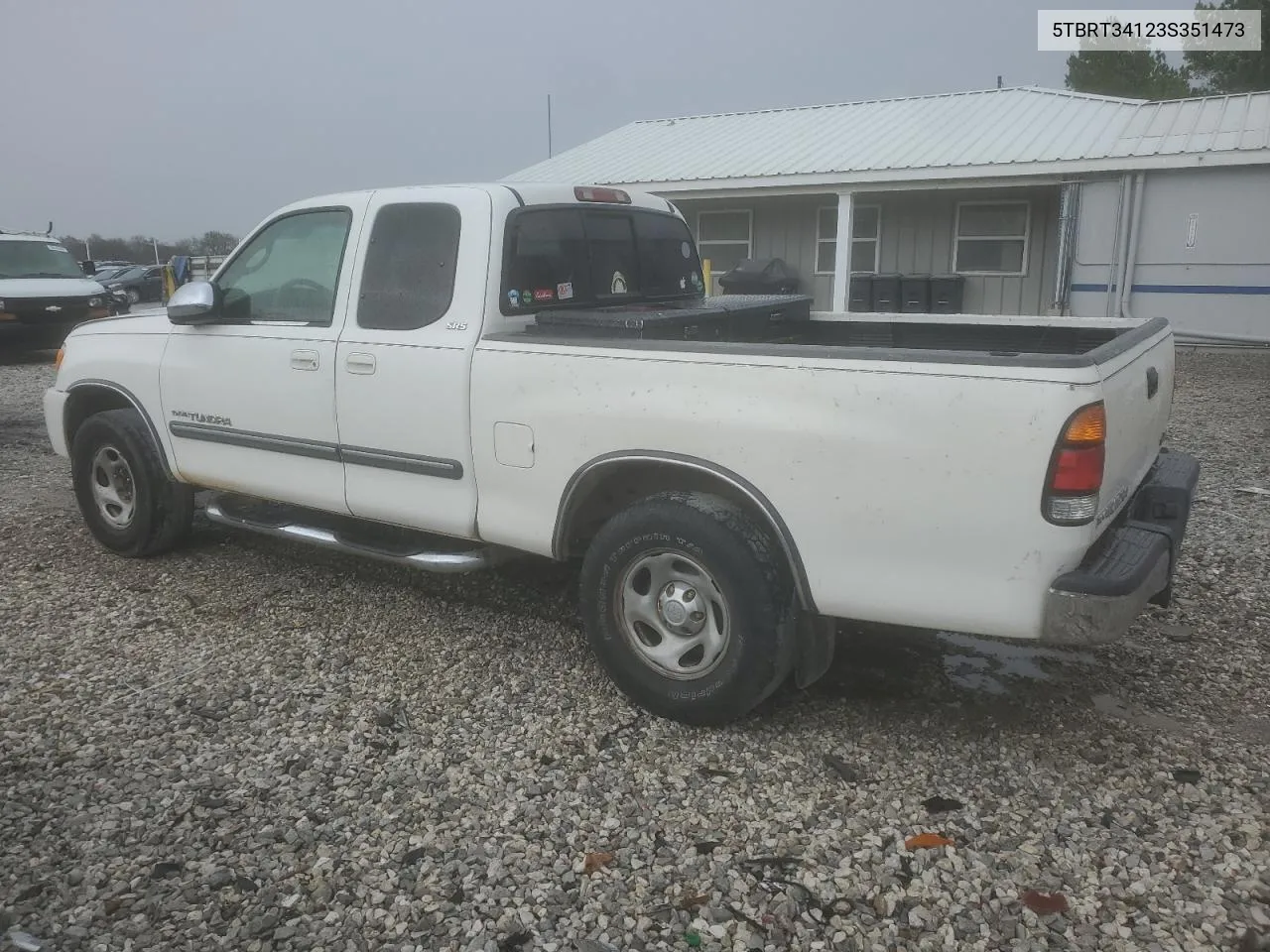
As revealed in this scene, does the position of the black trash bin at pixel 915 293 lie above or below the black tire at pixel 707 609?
above

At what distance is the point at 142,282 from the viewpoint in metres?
30.5

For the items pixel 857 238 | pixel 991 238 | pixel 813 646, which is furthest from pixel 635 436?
pixel 857 238

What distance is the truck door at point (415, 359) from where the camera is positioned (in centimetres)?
407

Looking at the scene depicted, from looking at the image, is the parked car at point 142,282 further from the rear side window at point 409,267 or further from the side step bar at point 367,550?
the rear side window at point 409,267

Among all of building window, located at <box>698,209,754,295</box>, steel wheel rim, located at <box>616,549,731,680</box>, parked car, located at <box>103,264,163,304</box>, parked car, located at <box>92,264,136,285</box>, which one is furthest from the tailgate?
parked car, located at <box>92,264,136,285</box>

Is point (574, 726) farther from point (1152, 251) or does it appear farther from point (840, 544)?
point (1152, 251)

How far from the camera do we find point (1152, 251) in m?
14.2

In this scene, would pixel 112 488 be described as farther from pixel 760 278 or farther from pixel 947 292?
pixel 947 292

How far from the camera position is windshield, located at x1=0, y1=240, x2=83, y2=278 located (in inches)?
588

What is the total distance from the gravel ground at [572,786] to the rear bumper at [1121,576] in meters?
0.61

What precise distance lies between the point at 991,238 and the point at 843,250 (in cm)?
258

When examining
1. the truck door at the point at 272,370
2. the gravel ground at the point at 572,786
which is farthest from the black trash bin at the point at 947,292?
the truck door at the point at 272,370

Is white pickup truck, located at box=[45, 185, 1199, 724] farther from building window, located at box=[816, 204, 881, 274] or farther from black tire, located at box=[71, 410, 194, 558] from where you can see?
building window, located at box=[816, 204, 881, 274]

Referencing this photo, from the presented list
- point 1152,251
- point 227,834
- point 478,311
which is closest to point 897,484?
point 478,311
